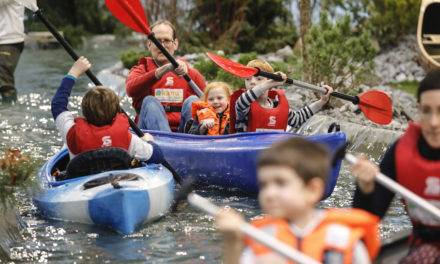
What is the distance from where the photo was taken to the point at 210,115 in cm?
490

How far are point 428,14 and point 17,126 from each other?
466cm

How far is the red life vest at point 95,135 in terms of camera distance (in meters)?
3.73


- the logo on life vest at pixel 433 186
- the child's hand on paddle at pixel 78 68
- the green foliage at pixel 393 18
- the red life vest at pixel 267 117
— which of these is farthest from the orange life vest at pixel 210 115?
the green foliage at pixel 393 18

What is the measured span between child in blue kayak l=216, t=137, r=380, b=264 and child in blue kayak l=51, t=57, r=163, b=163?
2022 mm

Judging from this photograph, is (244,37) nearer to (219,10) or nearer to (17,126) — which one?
(219,10)

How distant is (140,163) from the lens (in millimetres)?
4156

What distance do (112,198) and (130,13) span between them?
177 centimetres

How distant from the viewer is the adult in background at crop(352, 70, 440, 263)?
2.12m

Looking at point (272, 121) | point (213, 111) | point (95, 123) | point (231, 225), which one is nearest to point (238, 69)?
point (272, 121)

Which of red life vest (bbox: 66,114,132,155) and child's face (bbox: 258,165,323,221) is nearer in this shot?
child's face (bbox: 258,165,323,221)

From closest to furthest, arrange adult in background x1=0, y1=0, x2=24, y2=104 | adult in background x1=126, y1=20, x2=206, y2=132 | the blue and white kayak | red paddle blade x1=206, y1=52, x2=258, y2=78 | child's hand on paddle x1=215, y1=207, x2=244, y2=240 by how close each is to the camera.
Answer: child's hand on paddle x1=215, y1=207, x2=244, y2=240 < the blue and white kayak < red paddle blade x1=206, y1=52, x2=258, y2=78 < adult in background x1=126, y1=20, x2=206, y2=132 < adult in background x1=0, y1=0, x2=24, y2=104

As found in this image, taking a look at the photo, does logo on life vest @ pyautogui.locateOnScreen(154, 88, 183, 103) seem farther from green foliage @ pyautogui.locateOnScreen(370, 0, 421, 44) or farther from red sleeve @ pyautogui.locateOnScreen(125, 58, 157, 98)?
green foliage @ pyautogui.locateOnScreen(370, 0, 421, 44)

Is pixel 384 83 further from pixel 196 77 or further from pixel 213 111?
pixel 213 111

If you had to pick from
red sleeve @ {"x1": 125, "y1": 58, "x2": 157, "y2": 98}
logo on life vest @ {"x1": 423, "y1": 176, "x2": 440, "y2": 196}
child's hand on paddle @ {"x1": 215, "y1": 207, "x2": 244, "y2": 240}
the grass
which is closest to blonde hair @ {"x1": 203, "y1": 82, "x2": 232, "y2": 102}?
red sleeve @ {"x1": 125, "y1": 58, "x2": 157, "y2": 98}
